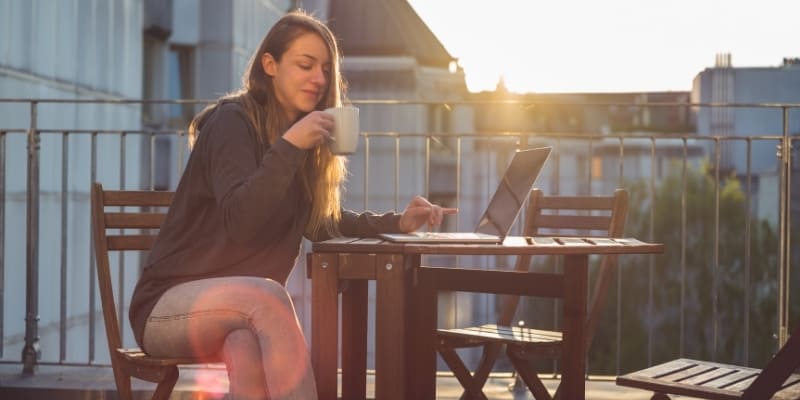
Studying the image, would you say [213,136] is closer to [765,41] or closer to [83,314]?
[83,314]

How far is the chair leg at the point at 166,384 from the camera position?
245 cm

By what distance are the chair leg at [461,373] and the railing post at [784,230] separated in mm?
1832

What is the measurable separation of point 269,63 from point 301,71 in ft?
0.28

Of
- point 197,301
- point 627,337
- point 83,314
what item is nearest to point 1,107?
point 83,314

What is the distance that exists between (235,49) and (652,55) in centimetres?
928

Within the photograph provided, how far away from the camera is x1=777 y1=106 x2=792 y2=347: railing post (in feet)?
14.7

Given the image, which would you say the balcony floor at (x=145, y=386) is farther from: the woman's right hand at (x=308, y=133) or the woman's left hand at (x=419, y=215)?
the woman's right hand at (x=308, y=133)

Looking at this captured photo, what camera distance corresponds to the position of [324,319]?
2359 millimetres

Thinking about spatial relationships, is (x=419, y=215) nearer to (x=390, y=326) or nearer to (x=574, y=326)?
(x=390, y=326)

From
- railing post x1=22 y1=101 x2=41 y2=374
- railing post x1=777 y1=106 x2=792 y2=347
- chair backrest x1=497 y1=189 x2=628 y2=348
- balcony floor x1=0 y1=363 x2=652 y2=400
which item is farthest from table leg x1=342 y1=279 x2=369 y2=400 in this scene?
railing post x1=777 y1=106 x2=792 y2=347

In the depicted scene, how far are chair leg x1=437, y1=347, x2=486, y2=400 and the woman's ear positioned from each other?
1.10 metres

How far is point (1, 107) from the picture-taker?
18.4ft

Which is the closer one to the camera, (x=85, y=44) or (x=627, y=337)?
(x=85, y=44)

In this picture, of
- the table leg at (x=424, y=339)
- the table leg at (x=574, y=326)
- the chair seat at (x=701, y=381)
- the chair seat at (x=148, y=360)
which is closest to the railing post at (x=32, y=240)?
the chair seat at (x=148, y=360)
